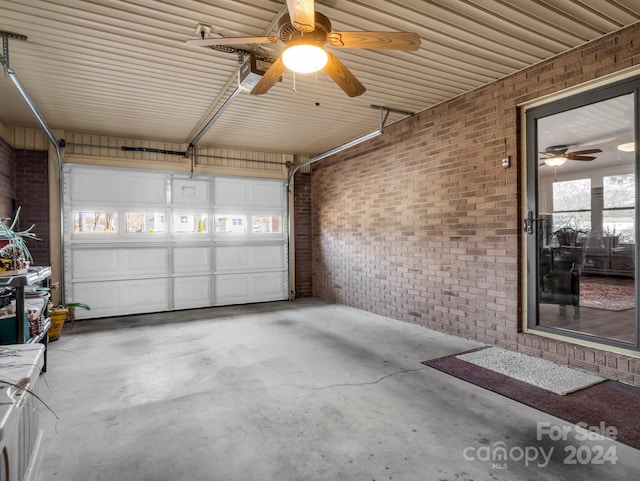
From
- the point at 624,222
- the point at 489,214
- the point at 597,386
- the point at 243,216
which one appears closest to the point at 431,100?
the point at 489,214

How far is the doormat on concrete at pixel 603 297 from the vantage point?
188 inches

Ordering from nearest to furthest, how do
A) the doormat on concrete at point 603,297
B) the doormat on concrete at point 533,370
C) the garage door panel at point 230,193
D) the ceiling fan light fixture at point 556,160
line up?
the doormat on concrete at point 533,370 < the ceiling fan light fixture at point 556,160 < the doormat on concrete at point 603,297 < the garage door panel at point 230,193

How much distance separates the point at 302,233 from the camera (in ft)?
28.1

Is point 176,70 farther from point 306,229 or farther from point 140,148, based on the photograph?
point 306,229

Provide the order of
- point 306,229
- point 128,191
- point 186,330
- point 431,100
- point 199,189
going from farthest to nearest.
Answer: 1. point 306,229
2. point 199,189
3. point 128,191
4. point 186,330
5. point 431,100

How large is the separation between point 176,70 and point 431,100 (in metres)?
3.43

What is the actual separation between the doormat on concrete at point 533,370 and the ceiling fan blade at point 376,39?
321 cm

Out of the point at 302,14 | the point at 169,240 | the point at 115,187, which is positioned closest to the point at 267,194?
the point at 169,240

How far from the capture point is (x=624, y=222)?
3.62 metres

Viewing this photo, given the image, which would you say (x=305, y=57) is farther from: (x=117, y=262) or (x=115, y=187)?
(x=117, y=262)

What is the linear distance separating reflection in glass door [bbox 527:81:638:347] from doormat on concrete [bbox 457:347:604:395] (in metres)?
0.43

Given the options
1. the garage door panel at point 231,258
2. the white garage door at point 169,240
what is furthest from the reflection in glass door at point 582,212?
the garage door panel at point 231,258

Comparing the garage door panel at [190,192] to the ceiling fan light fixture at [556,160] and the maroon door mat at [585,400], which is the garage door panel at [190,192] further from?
the ceiling fan light fixture at [556,160]

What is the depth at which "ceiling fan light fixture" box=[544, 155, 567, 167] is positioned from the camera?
14.6 feet
